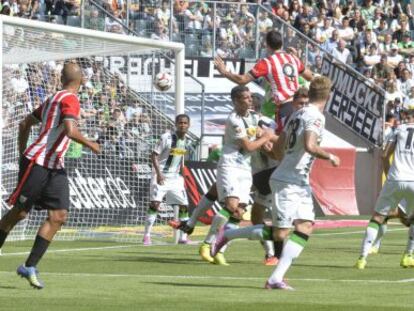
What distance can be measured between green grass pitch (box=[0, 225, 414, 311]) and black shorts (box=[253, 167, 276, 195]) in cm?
92

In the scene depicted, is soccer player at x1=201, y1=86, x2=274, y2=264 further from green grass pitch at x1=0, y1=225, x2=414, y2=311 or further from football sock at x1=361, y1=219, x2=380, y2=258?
football sock at x1=361, y1=219, x2=380, y2=258

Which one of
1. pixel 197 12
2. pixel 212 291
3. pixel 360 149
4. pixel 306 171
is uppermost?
pixel 306 171

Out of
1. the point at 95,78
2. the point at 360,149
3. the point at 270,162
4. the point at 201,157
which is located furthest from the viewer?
the point at 360,149

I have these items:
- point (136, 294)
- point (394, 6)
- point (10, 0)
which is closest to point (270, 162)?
point (136, 294)

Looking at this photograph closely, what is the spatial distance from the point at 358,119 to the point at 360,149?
3.47 ft

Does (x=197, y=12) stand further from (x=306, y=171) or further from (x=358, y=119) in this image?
(x=306, y=171)

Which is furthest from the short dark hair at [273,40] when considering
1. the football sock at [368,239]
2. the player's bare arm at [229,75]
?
the football sock at [368,239]

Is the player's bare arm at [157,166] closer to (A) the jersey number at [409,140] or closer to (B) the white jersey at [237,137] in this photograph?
(B) the white jersey at [237,137]

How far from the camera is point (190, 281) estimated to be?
1352 centimetres

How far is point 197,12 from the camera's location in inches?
1268

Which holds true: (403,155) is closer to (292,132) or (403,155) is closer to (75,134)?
(292,132)

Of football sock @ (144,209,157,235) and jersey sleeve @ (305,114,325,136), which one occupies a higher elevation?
jersey sleeve @ (305,114,325,136)

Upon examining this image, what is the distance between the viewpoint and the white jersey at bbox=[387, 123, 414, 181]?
16.2 metres

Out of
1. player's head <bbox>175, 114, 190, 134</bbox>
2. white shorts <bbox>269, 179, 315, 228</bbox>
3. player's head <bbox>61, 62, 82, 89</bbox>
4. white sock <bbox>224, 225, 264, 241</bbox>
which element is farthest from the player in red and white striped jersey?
player's head <bbox>61, 62, 82, 89</bbox>
